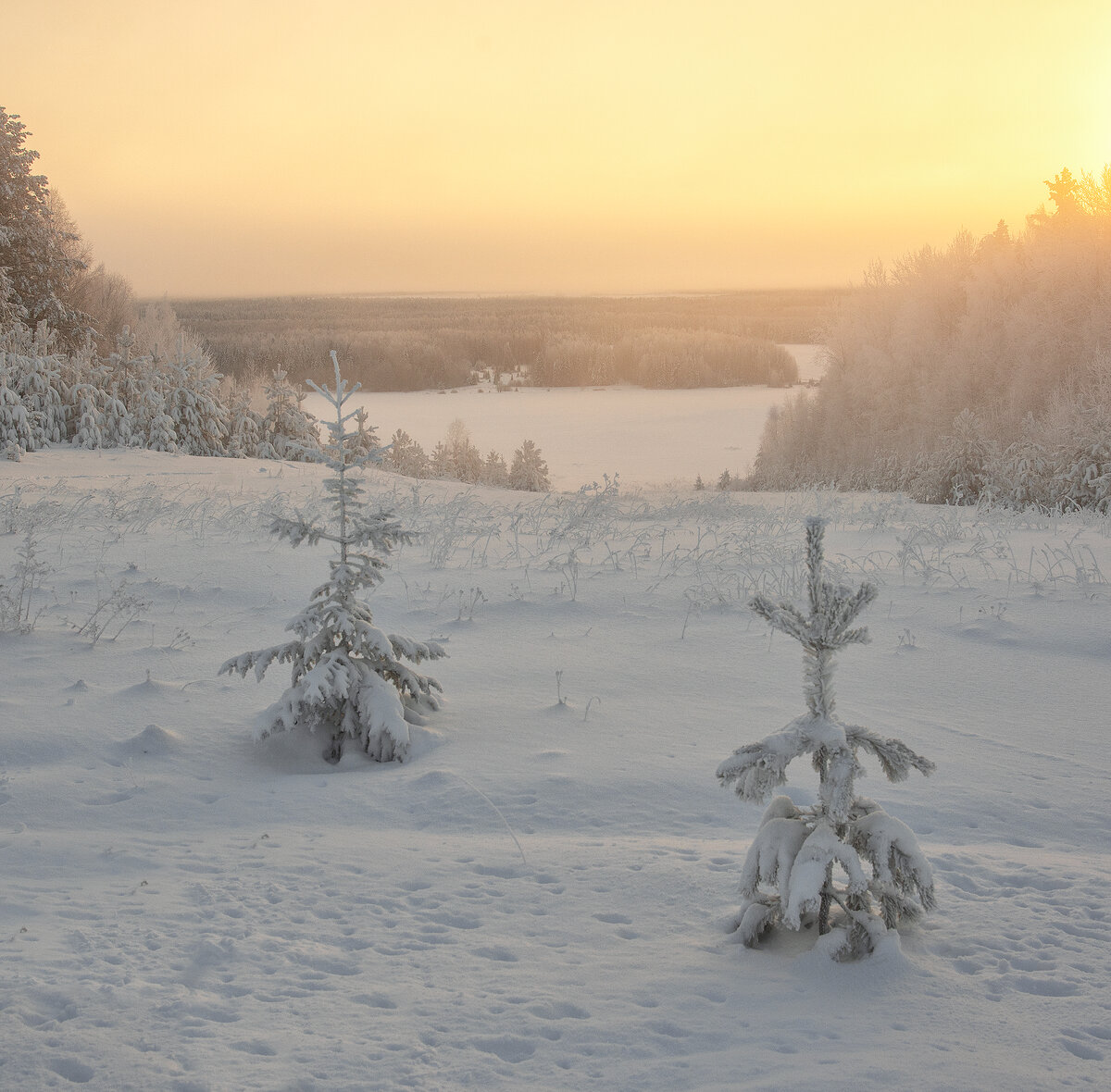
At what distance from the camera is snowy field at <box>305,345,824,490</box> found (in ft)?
155

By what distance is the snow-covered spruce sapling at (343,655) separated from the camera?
474 cm

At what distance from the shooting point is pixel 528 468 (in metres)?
57.6

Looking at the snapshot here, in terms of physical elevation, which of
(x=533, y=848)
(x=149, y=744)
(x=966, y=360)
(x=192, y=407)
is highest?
(x=966, y=360)

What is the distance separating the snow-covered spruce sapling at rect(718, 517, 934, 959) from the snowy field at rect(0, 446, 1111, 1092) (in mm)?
155

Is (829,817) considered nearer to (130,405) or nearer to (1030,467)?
(1030,467)

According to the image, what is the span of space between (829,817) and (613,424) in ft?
209

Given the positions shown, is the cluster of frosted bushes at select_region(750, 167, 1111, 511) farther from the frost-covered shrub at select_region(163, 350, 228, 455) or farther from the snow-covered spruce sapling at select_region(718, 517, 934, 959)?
the snow-covered spruce sapling at select_region(718, 517, 934, 959)

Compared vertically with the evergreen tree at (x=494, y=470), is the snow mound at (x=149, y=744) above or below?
below

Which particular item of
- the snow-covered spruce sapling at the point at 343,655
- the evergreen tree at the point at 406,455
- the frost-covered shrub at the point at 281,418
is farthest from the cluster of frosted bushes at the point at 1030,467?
the evergreen tree at the point at 406,455

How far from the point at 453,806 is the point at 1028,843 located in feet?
8.34

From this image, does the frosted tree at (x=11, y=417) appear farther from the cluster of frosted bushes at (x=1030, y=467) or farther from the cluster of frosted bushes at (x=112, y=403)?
the cluster of frosted bushes at (x=1030, y=467)

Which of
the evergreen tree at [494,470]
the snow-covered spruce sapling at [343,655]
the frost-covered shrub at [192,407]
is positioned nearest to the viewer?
the snow-covered spruce sapling at [343,655]

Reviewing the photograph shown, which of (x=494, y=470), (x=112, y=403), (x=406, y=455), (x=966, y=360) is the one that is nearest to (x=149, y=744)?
(x=112, y=403)

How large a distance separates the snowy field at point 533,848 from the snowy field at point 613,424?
87.2 feet
